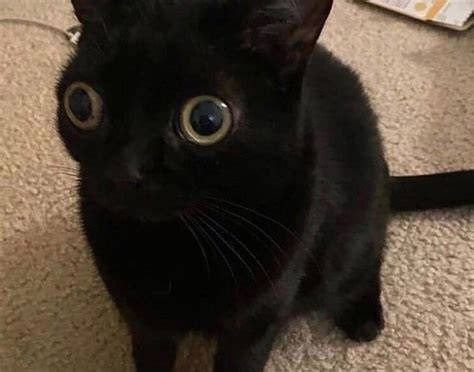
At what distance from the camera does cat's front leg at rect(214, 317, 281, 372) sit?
94 centimetres

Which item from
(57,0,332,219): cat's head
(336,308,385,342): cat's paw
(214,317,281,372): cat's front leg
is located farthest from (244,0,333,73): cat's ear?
(336,308,385,342): cat's paw

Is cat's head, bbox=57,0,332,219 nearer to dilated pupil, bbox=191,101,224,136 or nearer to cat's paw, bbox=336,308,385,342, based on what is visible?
dilated pupil, bbox=191,101,224,136

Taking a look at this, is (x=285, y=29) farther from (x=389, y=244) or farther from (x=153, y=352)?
(x=389, y=244)

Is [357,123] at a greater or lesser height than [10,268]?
greater

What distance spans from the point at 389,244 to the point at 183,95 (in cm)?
60

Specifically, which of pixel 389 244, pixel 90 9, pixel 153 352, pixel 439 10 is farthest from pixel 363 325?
pixel 439 10

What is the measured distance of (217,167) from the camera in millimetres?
733

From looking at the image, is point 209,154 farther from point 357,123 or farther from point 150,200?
point 357,123

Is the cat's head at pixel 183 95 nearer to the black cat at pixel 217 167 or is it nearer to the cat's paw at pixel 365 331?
the black cat at pixel 217 167

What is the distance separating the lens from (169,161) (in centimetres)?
71

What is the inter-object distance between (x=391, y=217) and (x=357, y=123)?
0.71ft

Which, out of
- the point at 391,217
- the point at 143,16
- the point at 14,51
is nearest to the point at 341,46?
the point at 391,217

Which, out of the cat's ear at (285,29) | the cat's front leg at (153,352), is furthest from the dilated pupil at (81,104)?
the cat's front leg at (153,352)

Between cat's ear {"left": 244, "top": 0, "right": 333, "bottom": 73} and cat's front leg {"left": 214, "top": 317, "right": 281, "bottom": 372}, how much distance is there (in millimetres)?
315
